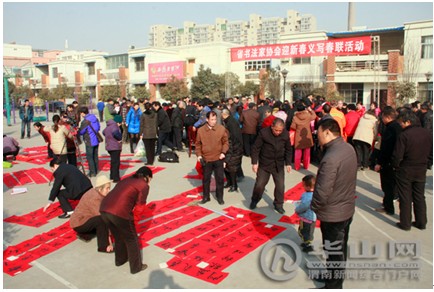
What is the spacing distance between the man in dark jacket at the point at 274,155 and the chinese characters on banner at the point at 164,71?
36685 millimetres

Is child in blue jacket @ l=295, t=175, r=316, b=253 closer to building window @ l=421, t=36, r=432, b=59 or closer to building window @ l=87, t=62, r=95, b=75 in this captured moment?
building window @ l=421, t=36, r=432, b=59

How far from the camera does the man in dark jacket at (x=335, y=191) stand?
11.8 feet

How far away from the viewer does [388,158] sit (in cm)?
595

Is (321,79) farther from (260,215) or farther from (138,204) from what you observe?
(138,204)

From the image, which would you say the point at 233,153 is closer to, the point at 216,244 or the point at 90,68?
the point at 216,244

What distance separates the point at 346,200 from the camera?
3703mm

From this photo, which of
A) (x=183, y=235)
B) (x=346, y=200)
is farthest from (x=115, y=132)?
(x=346, y=200)

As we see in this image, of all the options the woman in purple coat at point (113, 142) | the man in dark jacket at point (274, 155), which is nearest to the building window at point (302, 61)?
the woman in purple coat at point (113, 142)

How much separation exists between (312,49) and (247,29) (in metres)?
105

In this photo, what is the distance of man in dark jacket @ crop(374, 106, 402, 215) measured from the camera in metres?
5.94

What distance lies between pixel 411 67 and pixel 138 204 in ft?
88.1

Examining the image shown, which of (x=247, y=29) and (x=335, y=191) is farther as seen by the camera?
(x=247, y=29)

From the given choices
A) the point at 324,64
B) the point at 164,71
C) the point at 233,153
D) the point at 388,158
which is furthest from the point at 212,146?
the point at 164,71

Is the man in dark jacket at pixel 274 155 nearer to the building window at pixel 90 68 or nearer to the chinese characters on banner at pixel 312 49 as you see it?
the chinese characters on banner at pixel 312 49
